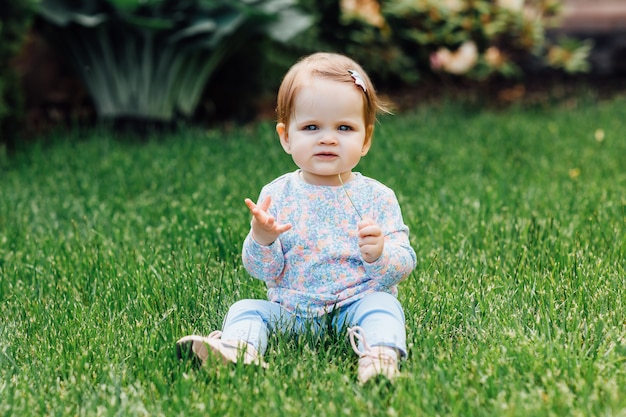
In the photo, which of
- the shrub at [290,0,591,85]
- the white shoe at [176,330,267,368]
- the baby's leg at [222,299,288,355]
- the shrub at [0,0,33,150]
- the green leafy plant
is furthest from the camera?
the shrub at [290,0,591,85]

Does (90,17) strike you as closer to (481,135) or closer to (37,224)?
(37,224)

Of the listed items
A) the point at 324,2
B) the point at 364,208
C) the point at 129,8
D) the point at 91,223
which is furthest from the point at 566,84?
the point at 364,208

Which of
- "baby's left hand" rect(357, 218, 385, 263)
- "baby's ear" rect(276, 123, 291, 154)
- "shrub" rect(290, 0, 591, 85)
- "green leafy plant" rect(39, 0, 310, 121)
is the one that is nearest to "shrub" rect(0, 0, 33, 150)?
"green leafy plant" rect(39, 0, 310, 121)

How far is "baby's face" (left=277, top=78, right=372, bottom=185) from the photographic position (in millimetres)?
2340

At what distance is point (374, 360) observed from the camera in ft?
7.01

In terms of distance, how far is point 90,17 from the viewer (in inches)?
215

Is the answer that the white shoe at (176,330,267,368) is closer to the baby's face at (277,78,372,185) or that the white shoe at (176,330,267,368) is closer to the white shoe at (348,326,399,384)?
the white shoe at (348,326,399,384)

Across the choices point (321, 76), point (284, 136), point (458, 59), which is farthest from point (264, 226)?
point (458, 59)

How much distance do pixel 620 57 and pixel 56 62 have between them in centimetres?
510

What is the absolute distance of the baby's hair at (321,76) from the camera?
7.72 feet

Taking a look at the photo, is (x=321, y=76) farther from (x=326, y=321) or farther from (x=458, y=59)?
(x=458, y=59)

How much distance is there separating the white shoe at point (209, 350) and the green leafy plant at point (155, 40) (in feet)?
11.7

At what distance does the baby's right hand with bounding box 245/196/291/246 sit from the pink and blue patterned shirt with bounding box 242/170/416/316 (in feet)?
0.16

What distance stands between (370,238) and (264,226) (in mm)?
287
